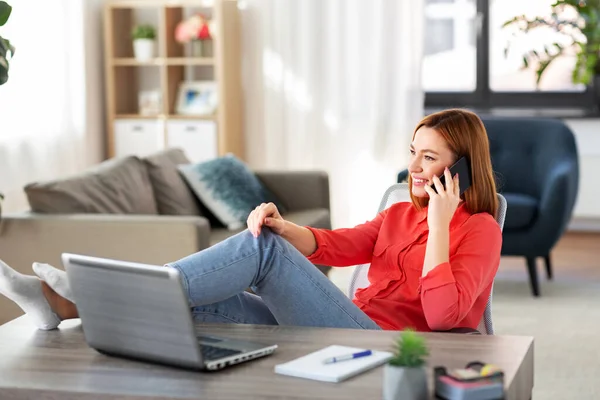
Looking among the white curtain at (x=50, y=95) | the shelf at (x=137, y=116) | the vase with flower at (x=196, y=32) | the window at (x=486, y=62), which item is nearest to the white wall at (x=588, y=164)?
the window at (x=486, y=62)

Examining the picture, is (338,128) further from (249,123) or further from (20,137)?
(20,137)

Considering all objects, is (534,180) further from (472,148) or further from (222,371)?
(222,371)

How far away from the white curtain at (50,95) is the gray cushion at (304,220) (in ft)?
4.45

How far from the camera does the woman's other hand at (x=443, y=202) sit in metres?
2.22

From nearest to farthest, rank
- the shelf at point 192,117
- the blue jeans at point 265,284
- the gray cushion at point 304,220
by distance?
the blue jeans at point 265,284, the gray cushion at point 304,220, the shelf at point 192,117

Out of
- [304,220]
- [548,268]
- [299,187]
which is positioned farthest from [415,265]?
[548,268]

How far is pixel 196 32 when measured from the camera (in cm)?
611

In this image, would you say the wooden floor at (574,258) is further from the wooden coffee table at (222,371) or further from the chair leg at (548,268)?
the wooden coffee table at (222,371)

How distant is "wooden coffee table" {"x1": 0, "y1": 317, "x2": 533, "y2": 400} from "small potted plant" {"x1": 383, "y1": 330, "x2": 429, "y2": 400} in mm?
89

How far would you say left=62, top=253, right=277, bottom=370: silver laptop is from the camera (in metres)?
1.81

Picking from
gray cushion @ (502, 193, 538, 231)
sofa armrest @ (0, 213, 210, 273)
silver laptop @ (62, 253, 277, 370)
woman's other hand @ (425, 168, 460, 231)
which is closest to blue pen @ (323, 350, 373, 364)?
silver laptop @ (62, 253, 277, 370)

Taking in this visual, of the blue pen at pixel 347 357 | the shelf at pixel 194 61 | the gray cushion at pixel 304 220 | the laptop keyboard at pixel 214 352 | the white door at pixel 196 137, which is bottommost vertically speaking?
the gray cushion at pixel 304 220

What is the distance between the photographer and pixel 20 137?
17.4ft

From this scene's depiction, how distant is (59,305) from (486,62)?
4.94 meters
